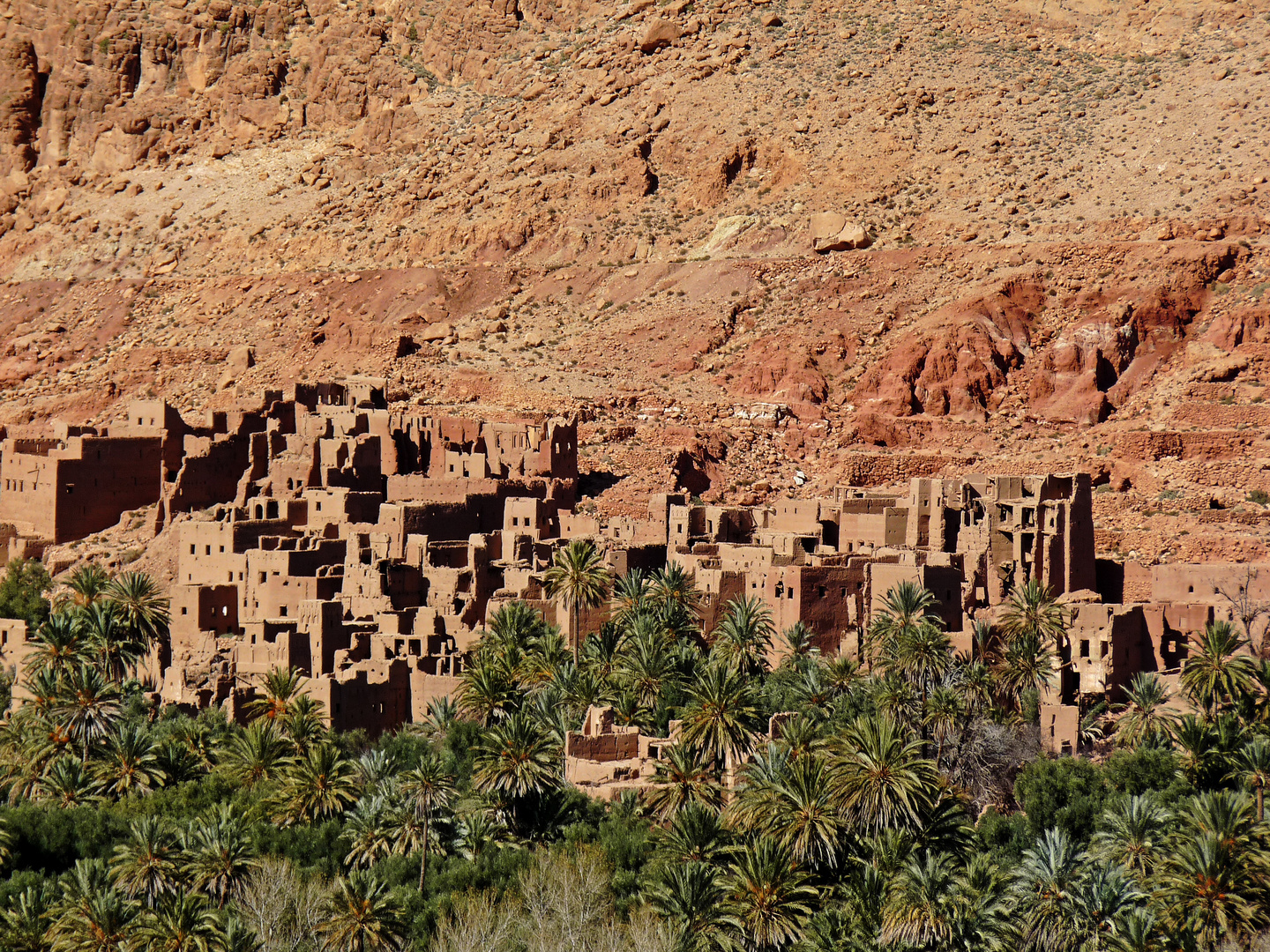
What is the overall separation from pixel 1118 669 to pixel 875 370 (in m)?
27.6

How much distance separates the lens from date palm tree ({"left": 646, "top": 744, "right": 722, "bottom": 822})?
4216cm

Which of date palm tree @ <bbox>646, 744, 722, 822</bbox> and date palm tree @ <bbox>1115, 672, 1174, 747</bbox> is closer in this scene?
date palm tree @ <bbox>646, 744, 722, 822</bbox>

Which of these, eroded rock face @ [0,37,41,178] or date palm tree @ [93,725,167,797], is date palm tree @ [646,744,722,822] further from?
eroded rock face @ [0,37,41,178]

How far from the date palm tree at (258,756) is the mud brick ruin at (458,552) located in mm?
2068

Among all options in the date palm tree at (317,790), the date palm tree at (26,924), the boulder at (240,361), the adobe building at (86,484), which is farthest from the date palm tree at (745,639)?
the boulder at (240,361)

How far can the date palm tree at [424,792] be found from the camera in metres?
41.4

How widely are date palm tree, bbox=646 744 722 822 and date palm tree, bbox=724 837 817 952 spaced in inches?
152

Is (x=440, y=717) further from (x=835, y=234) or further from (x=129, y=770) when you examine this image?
(x=835, y=234)

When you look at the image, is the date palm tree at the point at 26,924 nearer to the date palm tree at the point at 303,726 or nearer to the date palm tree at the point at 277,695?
the date palm tree at the point at 303,726

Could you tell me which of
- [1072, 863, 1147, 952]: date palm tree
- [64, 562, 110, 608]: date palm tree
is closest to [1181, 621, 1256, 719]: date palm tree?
[1072, 863, 1147, 952]: date palm tree

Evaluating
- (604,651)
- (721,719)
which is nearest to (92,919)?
(721,719)

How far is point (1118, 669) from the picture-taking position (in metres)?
49.2

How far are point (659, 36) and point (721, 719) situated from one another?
65.2 m

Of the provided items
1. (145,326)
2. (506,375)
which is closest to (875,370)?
(506,375)
